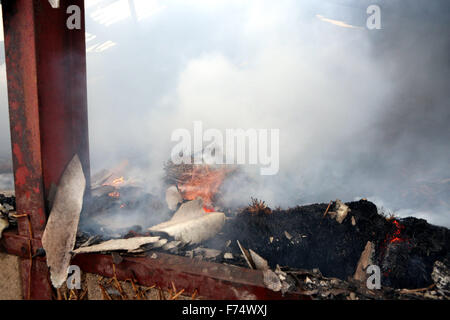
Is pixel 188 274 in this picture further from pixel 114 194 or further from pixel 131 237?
pixel 114 194

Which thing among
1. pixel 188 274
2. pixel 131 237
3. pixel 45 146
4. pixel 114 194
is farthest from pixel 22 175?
pixel 188 274

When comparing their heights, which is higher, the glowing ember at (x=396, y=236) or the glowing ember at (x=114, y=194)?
the glowing ember at (x=114, y=194)

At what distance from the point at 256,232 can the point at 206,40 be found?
1195 centimetres

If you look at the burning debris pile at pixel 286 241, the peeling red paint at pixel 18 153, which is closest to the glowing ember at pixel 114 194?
the burning debris pile at pixel 286 241

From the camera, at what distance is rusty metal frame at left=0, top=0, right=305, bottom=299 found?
2.34 metres

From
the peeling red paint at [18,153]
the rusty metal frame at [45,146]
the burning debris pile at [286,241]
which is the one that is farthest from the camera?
the peeling red paint at [18,153]

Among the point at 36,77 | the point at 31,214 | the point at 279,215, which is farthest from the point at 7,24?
the point at 279,215

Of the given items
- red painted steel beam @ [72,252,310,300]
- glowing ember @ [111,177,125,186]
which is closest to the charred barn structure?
red painted steel beam @ [72,252,310,300]

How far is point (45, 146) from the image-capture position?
8.84 feet

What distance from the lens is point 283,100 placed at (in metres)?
9.98

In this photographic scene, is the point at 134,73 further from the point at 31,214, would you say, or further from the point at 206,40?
the point at 31,214

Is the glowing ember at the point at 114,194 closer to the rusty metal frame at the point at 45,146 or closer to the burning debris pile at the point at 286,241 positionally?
the burning debris pile at the point at 286,241

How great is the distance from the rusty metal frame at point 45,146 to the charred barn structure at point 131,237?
1 cm

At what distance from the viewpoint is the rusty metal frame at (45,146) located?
2338 millimetres
